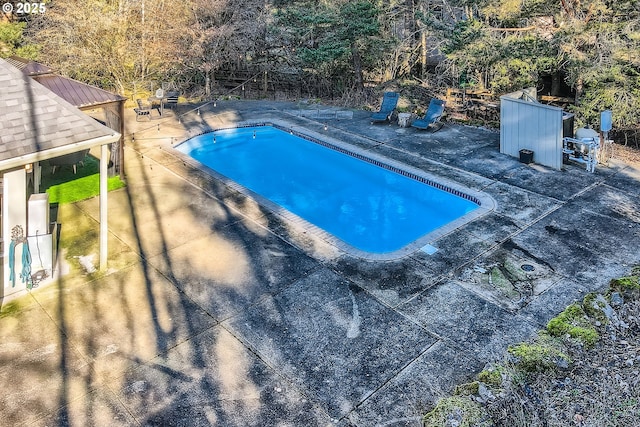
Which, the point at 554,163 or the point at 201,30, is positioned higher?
the point at 201,30

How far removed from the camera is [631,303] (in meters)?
7.14

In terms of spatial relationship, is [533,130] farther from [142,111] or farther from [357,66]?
[142,111]

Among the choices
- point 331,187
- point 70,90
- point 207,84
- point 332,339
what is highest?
point 207,84

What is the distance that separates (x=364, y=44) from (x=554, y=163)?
365 inches

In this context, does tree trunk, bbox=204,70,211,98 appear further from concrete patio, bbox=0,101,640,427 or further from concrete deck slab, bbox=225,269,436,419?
concrete deck slab, bbox=225,269,436,419

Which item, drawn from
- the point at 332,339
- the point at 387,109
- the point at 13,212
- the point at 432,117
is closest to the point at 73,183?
the point at 13,212

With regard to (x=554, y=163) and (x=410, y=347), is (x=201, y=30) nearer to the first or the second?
(x=554, y=163)

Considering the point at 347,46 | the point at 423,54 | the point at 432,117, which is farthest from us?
the point at 423,54

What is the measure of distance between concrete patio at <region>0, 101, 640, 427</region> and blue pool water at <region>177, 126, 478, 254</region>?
3.58 feet

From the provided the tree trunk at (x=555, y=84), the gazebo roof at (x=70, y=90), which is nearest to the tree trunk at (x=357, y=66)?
the tree trunk at (x=555, y=84)

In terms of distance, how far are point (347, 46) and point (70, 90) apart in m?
10.4

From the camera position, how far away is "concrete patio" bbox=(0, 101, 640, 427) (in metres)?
5.62

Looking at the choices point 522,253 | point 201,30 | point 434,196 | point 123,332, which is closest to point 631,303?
point 522,253

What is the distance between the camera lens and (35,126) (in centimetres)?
716
